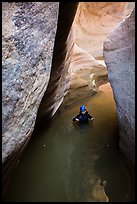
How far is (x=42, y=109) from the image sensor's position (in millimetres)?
5336

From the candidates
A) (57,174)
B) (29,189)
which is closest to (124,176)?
(57,174)

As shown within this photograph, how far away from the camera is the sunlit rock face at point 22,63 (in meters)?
2.64

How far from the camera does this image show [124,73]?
3.83 meters

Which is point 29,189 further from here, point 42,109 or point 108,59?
point 108,59

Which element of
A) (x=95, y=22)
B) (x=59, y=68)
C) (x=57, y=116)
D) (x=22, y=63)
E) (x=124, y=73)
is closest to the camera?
(x=22, y=63)

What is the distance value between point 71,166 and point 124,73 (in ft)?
6.21

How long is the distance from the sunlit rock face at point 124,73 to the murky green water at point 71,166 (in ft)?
1.52

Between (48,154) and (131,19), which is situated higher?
(131,19)

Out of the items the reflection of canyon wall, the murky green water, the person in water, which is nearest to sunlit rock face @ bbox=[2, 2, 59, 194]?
the murky green water

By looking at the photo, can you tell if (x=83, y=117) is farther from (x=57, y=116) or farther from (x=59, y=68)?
(x=59, y=68)

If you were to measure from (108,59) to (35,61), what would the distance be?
1666 mm

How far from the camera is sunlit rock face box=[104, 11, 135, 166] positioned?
12.0 feet

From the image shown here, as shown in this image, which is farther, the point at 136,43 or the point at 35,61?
the point at 136,43

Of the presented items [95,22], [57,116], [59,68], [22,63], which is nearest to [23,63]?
[22,63]
